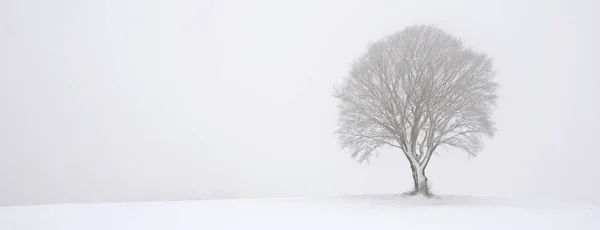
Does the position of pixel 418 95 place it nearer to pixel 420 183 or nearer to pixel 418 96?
pixel 418 96

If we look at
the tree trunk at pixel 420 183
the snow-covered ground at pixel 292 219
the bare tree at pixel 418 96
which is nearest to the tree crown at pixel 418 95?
the bare tree at pixel 418 96

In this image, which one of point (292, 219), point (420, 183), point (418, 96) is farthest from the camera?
point (420, 183)

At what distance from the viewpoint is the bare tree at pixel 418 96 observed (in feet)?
71.8

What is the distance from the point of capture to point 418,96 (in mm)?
22125

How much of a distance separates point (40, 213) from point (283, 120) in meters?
127

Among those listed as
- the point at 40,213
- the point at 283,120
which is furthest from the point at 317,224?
Answer: the point at 283,120

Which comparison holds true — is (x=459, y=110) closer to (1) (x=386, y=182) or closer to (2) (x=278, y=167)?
(1) (x=386, y=182)

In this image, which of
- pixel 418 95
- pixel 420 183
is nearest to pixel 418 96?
pixel 418 95

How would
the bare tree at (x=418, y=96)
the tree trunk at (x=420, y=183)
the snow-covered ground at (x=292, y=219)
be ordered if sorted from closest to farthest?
the snow-covered ground at (x=292, y=219), the bare tree at (x=418, y=96), the tree trunk at (x=420, y=183)

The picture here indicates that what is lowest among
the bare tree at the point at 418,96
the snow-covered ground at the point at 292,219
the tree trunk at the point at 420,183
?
the snow-covered ground at the point at 292,219

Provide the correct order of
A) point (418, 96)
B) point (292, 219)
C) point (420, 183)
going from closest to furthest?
point (292, 219), point (418, 96), point (420, 183)

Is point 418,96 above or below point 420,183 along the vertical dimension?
above

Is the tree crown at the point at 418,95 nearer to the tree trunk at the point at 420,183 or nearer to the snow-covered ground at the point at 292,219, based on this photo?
the tree trunk at the point at 420,183

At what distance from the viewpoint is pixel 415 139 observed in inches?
900
